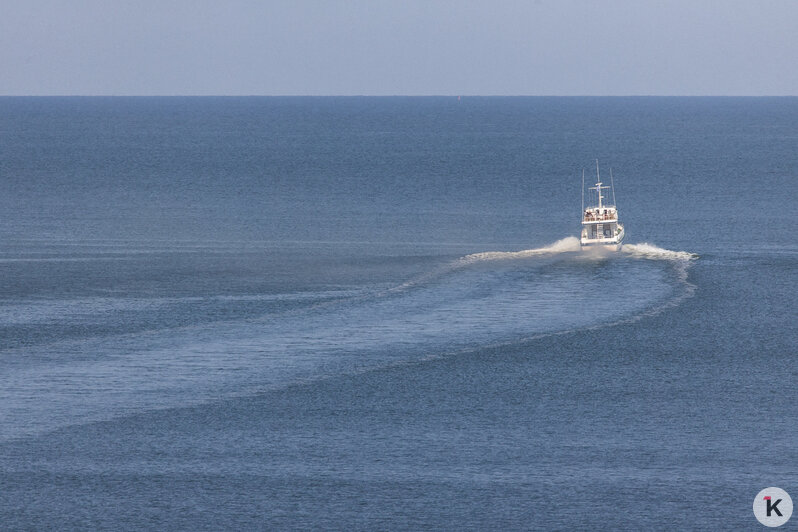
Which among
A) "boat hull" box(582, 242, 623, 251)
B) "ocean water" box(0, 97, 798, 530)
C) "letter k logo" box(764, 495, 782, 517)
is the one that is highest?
"boat hull" box(582, 242, 623, 251)

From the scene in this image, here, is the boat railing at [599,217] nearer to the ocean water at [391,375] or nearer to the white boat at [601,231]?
the white boat at [601,231]

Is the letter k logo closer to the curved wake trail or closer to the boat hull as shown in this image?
the curved wake trail

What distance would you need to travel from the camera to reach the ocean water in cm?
5028

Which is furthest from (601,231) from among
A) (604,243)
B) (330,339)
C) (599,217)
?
(330,339)

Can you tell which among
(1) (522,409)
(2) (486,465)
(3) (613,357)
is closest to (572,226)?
(3) (613,357)

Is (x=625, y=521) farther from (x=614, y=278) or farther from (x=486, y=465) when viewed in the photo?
(x=614, y=278)

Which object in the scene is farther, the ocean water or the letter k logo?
the ocean water

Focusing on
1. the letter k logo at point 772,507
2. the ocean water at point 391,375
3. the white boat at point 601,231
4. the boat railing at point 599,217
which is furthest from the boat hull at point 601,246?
the letter k logo at point 772,507

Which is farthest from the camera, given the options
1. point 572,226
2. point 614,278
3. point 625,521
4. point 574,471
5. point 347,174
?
point 347,174

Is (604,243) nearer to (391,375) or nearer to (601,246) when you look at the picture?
(601,246)

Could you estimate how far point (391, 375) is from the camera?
68000 mm

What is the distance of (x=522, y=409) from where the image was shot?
6222 cm

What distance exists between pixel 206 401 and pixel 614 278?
1755 inches

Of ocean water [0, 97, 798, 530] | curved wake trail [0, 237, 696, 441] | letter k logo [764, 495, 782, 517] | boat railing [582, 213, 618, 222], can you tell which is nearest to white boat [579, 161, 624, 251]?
boat railing [582, 213, 618, 222]
